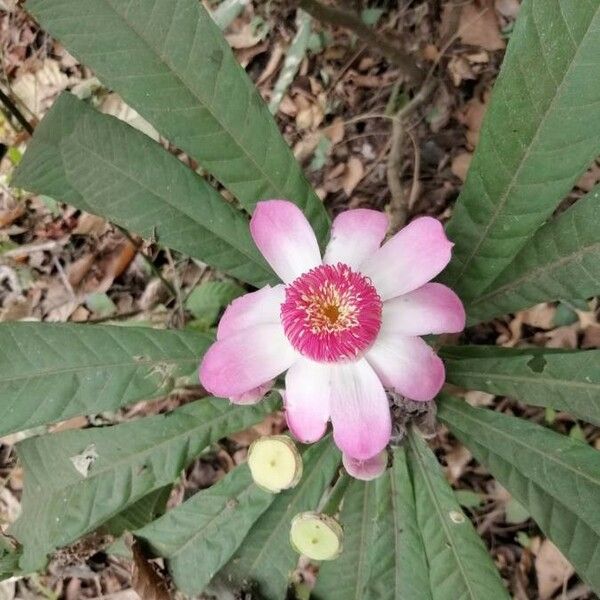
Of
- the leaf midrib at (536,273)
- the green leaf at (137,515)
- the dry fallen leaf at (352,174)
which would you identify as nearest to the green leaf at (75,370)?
the green leaf at (137,515)

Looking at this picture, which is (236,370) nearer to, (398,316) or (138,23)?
(398,316)

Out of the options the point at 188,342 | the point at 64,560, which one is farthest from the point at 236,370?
the point at 64,560

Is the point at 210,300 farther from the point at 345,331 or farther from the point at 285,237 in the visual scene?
the point at 345,331

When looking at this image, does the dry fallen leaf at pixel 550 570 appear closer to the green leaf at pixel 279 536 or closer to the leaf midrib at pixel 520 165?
the green leaf at pixel 279 536

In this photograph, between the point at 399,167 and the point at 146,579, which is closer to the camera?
the point at 146,579

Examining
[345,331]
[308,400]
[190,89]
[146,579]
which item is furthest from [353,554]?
[190,89]
